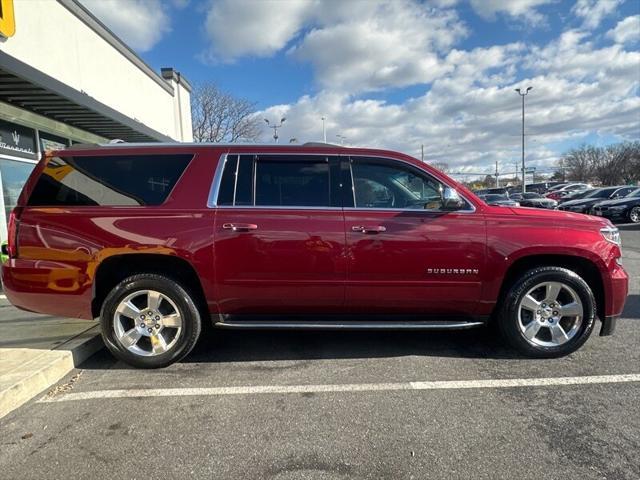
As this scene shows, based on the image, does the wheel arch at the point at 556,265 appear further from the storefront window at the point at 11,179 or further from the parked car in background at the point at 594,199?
the parked car in background at the point at 594,199

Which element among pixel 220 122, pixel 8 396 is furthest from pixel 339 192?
pixel 220 122

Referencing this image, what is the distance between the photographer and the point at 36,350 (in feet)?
13.2

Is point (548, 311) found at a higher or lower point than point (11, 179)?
lower

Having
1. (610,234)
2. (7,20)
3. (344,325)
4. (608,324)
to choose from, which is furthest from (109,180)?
(7,20)

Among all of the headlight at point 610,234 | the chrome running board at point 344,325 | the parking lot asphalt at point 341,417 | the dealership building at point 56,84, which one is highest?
the dealership building at point 56,84

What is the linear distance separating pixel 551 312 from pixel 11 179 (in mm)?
9139

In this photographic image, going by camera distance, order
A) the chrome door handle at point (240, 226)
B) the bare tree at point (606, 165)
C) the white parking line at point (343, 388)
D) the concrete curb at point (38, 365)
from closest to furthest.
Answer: the concrete curb at point (38, 365) → the white parking line at point (343, 388) → the chrome door handle at point (240, 226) → the bare tree at point (606, 165)

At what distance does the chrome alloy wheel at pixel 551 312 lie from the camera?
395 centimetres

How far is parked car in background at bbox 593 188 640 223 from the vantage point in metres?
18.0

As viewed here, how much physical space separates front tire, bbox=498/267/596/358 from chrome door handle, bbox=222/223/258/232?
2402 mm

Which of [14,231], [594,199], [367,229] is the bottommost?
[367,229]

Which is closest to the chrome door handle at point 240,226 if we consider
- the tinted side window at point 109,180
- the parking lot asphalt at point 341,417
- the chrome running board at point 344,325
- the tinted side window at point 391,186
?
the tinted side window at point 109,180

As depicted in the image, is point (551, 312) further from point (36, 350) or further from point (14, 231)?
point (14, 231)

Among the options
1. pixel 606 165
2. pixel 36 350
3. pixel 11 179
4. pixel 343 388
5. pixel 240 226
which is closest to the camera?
pixel 343 388
